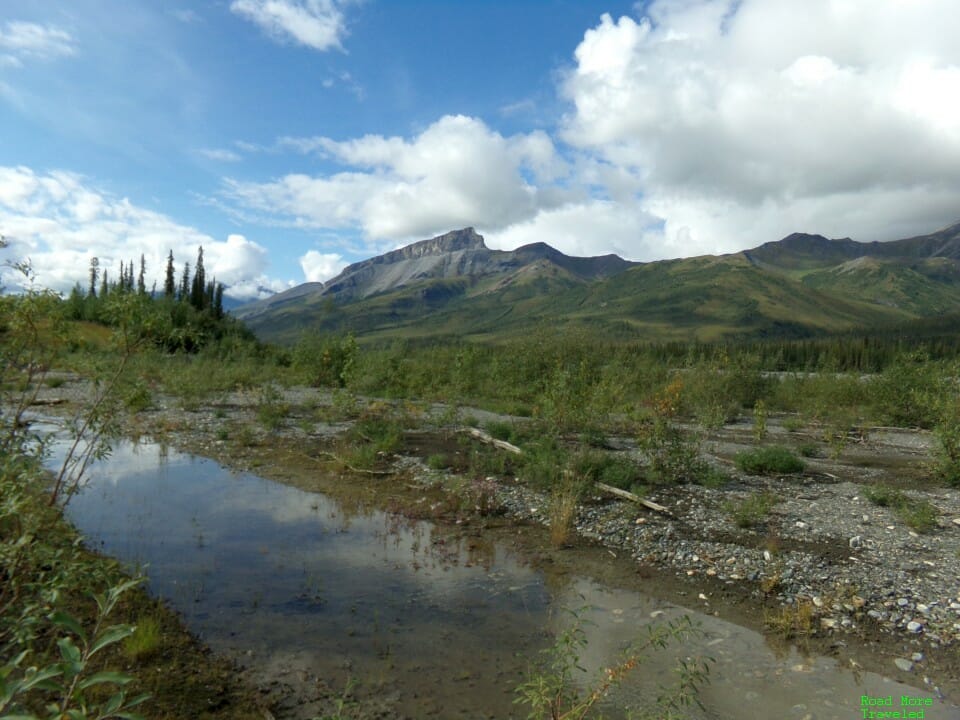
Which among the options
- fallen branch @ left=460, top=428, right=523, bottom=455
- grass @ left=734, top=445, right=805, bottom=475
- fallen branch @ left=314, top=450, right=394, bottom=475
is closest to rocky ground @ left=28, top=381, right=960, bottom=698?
grass @ left=734, top=445, right=805, bottom=475

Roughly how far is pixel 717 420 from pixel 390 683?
24.2 m

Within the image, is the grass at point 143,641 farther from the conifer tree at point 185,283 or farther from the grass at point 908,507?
the conifer tree at point 185,283

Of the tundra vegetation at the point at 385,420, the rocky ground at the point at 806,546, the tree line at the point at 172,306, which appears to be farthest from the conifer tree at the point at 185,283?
the rocky ground at the point at 806,546

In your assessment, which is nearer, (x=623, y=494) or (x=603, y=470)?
(x=623, y=494)

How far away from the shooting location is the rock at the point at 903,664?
28.0ft

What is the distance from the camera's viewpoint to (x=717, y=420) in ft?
91.2

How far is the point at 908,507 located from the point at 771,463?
15.8 ft

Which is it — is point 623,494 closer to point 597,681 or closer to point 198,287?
point 597,681

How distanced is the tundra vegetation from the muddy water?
786mm

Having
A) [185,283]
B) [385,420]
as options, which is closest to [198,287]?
[185,283]

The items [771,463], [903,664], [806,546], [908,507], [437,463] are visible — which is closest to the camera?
[903,664]

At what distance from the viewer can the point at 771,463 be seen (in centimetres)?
2042

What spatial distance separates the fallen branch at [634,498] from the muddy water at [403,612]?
4.39m

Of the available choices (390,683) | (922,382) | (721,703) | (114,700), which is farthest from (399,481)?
(922,382)
